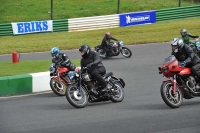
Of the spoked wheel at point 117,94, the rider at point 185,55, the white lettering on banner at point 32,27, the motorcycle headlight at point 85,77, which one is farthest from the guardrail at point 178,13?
the rider at point 185,55

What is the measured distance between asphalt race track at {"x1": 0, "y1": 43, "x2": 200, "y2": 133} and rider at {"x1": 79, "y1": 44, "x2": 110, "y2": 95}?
1.87 feet

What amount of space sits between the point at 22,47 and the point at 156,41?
728cm

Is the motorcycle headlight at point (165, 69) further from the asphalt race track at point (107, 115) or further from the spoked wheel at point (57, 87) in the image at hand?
the spoked wheel at point (57, 87)

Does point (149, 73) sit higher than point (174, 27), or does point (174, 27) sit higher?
point (174, 27)

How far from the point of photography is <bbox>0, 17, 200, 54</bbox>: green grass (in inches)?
1118

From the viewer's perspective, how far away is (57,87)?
14.9m

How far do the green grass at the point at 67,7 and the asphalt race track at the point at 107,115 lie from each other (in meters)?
21.7

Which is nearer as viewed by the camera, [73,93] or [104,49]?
[73,93]

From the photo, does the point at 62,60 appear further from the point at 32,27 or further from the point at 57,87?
the point at 32,27

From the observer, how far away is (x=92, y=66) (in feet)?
41.9

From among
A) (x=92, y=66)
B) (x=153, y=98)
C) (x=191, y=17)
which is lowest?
(x=153, y=98)

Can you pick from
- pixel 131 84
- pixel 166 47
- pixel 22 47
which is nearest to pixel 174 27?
pixel 166 47

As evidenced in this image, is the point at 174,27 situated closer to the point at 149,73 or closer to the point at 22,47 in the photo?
the point at 22,47

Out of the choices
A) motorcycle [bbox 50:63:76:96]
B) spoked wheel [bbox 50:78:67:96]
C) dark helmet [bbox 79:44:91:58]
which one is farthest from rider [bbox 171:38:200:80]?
spoked wheel [bbox 50:78:67:96]
